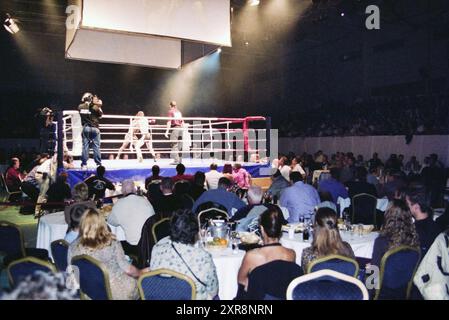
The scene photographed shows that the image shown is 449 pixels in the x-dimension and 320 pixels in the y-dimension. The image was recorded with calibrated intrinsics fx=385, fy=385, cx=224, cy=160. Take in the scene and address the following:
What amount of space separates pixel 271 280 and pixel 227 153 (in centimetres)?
814

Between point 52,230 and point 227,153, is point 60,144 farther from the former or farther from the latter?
point 227,153

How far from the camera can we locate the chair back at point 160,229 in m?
3.40

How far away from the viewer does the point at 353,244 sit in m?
3.38

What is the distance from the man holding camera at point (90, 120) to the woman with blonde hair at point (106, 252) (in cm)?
406

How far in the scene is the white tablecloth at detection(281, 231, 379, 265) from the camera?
3.35 m

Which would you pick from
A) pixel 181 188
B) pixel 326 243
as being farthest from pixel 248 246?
pixel 181 188

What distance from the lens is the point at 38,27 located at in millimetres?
13008

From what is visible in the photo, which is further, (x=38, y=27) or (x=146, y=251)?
(x=38, y=27)

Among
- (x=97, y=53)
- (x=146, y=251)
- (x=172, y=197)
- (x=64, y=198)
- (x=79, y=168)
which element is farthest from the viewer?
(x=97, y=53)

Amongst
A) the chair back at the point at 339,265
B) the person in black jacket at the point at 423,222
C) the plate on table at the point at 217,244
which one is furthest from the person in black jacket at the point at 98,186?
the person in black jacket at the point at 423,222

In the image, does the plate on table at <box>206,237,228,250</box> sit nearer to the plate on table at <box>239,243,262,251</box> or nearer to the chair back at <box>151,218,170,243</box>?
the plate on table at <box>239,243,262,251</box>
